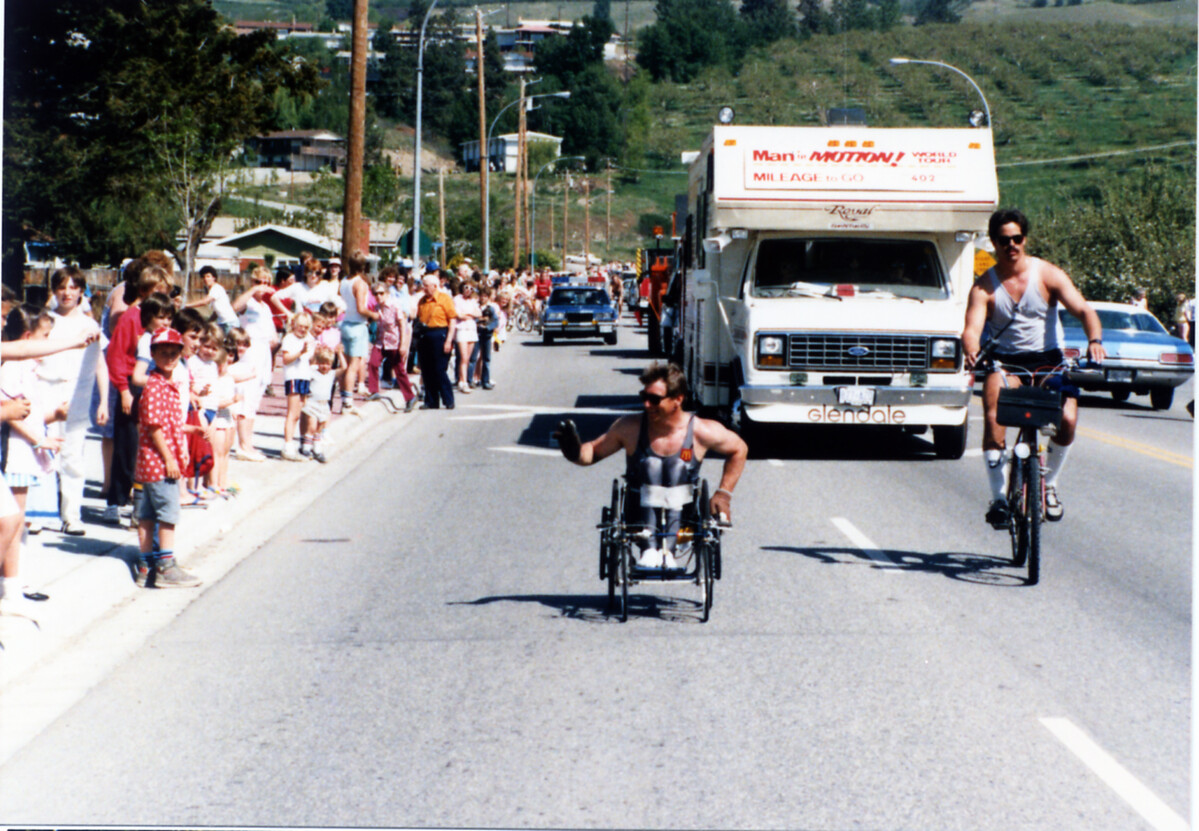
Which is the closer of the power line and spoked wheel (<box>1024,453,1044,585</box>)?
spoked wheel (<box>1024,453,1044,585</box>)

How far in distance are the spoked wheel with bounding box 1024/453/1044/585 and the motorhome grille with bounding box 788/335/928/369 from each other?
6.09m

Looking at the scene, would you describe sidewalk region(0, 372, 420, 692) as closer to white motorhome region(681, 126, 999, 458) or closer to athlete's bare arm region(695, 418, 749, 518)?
athlete's bare arm region(695, 418, 749, 518)

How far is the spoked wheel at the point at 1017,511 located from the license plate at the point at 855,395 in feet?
18.7

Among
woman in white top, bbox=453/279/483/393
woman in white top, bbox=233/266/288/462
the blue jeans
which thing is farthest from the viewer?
the blue jeans

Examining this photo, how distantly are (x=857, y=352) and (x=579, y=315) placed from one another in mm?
29064

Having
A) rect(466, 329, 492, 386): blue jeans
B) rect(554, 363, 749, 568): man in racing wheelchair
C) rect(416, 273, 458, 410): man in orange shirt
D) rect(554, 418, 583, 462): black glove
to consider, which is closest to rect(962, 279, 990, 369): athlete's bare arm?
rect(554, 363, 749, 568): man in racing wheelchair

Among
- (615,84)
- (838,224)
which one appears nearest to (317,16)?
(615,84)

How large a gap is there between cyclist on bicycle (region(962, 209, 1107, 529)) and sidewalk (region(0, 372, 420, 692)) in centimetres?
483

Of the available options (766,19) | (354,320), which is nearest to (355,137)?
(354,320)

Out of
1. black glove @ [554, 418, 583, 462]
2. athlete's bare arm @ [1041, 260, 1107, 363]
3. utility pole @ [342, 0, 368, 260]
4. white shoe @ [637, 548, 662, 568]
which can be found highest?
utility pole @ [342, 0, 368, 260]

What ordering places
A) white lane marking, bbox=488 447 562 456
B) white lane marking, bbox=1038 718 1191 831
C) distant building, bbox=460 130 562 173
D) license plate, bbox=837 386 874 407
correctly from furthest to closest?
distant building, bbox=460 130 562 173
white lane marking, bbox=488 447 562 456
license plate, bbox=837 386 874 407
white lane marking, bbox=1038 718 1191 831

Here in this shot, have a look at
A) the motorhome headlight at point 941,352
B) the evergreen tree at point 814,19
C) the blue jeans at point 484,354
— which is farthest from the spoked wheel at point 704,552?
the evergreen tree at point 814,19

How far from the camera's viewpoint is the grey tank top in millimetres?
9312

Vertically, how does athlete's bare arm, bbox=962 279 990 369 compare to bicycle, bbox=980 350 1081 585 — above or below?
above
